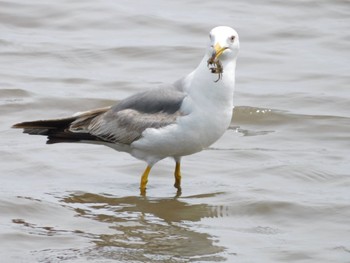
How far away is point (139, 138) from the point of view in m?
9.70

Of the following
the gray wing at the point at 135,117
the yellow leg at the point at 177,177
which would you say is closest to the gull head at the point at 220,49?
the gray wing at the point at 135,117

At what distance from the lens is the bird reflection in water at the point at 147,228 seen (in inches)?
316

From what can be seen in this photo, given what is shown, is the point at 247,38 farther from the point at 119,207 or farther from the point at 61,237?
the point at 61,237

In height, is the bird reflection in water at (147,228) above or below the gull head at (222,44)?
below

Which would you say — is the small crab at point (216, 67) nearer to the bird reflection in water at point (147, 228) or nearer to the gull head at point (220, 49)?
the gull head at point (220, 49)

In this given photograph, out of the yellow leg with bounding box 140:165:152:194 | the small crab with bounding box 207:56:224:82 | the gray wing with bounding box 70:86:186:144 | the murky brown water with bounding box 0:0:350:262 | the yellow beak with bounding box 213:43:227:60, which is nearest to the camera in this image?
the murky brown water with bounding box 0:0:350:262

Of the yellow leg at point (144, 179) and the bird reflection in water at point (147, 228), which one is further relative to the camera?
the yellow leg at point (144, 179)

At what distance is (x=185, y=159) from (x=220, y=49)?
204 cm

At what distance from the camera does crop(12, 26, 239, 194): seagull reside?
9.27 metres

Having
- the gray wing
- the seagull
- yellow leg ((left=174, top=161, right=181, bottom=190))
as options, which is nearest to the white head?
the seagull

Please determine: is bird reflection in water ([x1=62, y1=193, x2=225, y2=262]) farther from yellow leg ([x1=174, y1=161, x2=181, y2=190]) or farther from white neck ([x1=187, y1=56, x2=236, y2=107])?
white neck ([x1=187, y1=56, x2=236, y2=107])

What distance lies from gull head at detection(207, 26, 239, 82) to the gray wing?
1.27 feet

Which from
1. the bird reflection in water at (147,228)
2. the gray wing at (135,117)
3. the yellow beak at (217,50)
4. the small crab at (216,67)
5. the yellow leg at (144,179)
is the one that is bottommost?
the bird reflection in water at (147,228)

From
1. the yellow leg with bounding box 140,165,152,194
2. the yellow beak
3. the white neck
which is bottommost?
the yellow leg with bounding box 140,165,152,194
